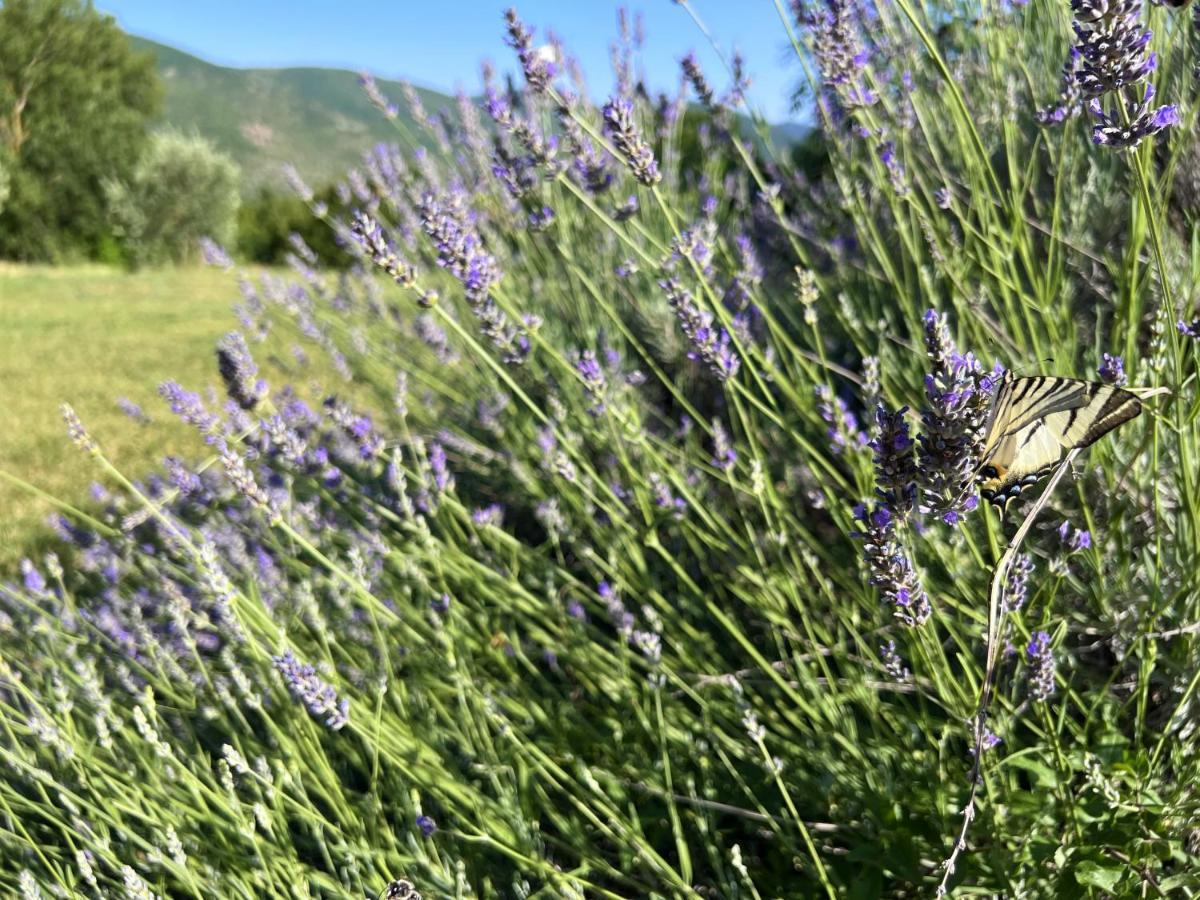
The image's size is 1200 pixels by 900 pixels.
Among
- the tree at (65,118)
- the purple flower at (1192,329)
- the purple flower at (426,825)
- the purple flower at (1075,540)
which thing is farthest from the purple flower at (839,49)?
the tree at (65,118)

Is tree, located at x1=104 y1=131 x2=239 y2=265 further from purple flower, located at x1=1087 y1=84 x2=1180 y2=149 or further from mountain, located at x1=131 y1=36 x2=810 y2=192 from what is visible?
mountain, located at x1=131 y1=36 x2=810 y2=192

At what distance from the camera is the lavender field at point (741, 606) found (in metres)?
1.11

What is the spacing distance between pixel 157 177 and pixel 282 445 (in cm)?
2409

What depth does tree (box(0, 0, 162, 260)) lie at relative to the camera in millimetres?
18594

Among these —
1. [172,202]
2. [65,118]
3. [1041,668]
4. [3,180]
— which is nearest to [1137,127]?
[1041,668]

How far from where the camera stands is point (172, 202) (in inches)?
867

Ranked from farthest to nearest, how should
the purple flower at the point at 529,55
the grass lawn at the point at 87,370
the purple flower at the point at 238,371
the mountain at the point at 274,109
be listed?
the mountain at the point at 274,109
the grass lawn at the point at 87,370
the purple flower at the point at 238,371
the purple flower at the point at 529,55

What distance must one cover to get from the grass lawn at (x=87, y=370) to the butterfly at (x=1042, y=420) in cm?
292

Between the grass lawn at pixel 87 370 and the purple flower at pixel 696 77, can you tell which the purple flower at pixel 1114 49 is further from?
the grass lawn at pixel 87 370

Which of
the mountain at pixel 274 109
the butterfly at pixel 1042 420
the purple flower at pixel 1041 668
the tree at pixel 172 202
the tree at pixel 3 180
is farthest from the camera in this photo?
the mountain at pixel 274 109

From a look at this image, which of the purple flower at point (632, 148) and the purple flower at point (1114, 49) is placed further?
the purple flower at point (632, 148)

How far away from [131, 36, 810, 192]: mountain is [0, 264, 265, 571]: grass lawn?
2932 inches

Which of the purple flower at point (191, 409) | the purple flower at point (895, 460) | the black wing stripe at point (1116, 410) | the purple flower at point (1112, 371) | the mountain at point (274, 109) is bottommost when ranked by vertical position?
the purple flower at point (191, 409)

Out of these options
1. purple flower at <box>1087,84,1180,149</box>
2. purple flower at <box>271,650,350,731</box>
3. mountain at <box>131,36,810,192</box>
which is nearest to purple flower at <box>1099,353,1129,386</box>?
purple flower at <box>1087,84,1180,149</box>
